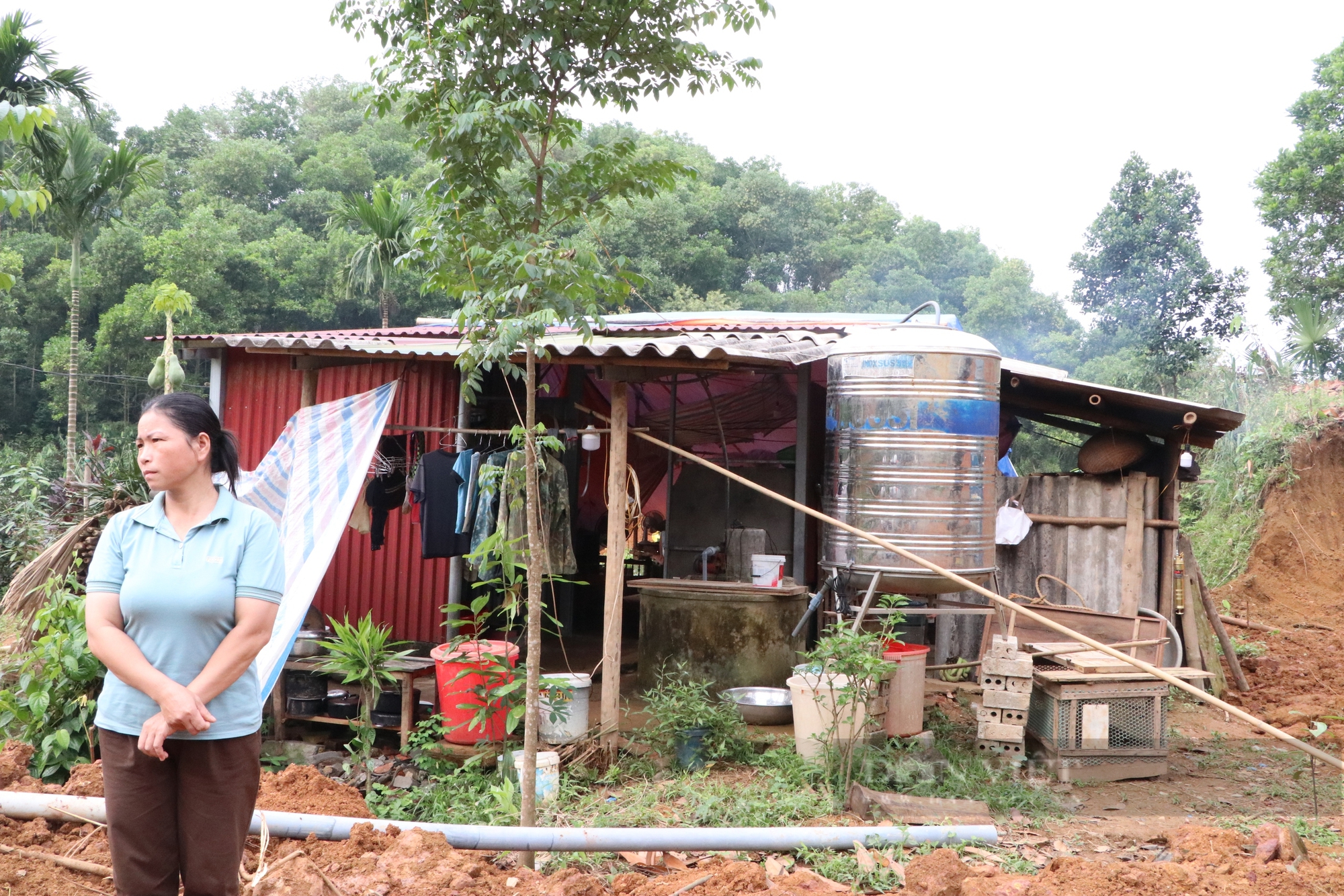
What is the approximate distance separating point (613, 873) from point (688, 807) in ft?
3.00

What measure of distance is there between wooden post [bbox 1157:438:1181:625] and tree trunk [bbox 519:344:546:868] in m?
6.14

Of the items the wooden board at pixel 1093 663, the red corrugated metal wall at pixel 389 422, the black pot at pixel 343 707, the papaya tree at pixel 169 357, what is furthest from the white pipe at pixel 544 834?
the papaya tree at pixel 169 357

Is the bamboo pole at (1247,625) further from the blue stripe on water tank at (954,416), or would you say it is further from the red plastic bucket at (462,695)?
the red plastic bucket at (462,695)

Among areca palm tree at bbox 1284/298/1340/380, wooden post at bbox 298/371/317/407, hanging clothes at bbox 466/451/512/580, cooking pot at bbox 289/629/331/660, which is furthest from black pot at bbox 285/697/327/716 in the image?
areca palm tree at bbox 1284/298/1340/380

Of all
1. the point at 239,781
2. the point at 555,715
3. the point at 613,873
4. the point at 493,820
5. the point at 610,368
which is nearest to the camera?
the point at 239,781

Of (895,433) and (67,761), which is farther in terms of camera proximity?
(895,433)

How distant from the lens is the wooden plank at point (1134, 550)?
26.7ft

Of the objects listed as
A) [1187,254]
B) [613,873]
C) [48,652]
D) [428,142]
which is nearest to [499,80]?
[428,142]

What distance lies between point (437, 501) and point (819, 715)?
293cm

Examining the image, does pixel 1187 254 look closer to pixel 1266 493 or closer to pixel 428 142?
pixel 1266 493

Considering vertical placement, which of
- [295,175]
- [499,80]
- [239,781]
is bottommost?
[239,781]

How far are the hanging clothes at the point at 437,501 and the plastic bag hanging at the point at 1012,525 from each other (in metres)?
4.67

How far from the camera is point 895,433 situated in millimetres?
6059

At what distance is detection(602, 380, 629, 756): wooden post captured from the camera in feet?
19.3
